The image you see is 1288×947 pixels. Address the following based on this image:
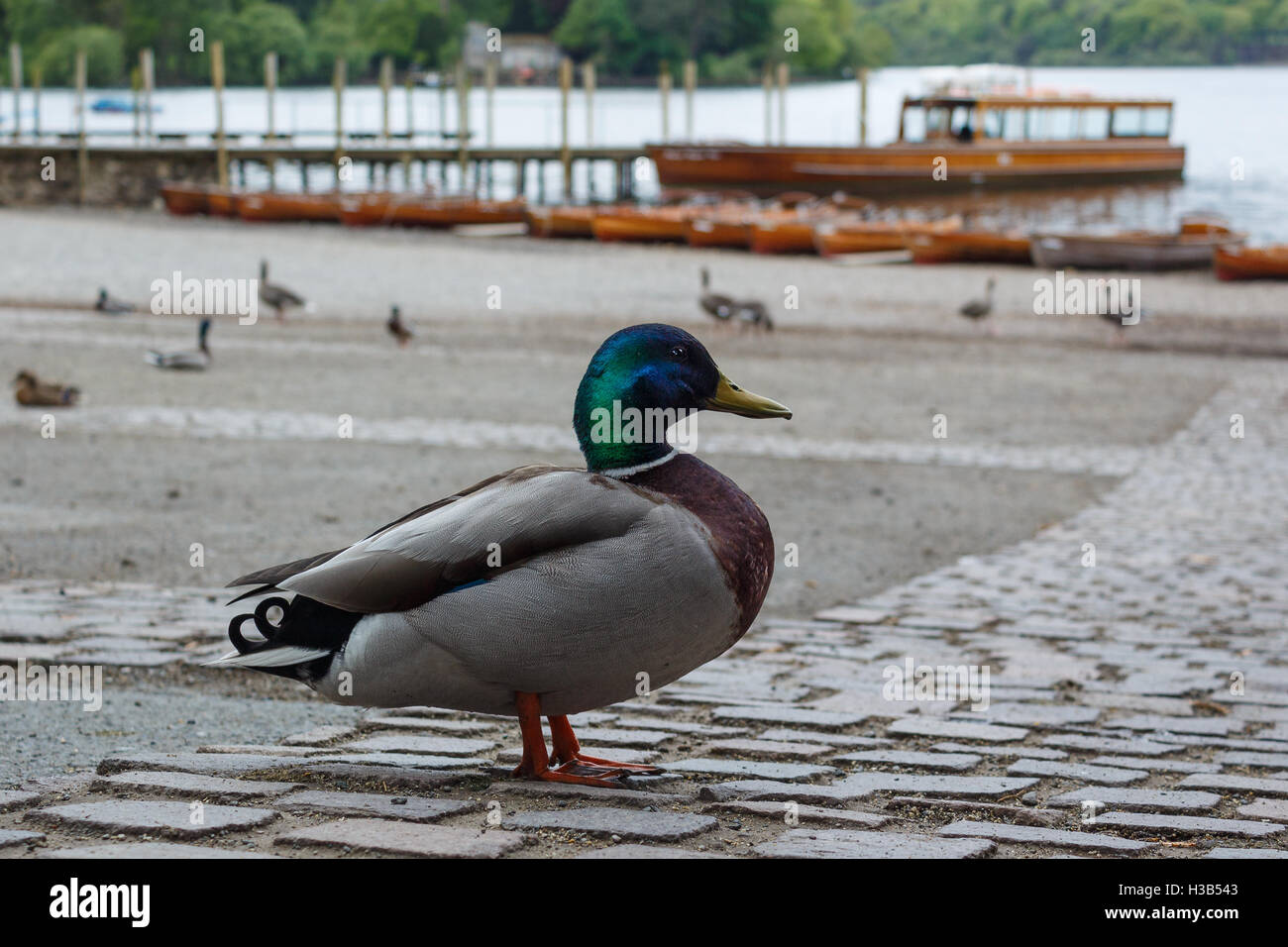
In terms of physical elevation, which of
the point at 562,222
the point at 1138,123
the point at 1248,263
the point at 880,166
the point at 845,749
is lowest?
Answer: the point at 845,749

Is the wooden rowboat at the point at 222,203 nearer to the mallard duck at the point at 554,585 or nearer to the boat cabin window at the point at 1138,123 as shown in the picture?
the boat cabin window at the point at 1138,123

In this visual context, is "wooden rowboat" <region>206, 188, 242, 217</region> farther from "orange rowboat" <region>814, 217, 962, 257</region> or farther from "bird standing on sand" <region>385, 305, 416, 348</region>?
"bird standing on sand" <region>385, 305, 416, 348</region>

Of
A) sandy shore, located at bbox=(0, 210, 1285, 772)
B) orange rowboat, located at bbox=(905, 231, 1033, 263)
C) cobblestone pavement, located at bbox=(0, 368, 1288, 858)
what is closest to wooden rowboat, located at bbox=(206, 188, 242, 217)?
sandy shore, located at bbox=(0, 210, 1285, 772)

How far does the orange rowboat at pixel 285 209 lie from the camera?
43281mm

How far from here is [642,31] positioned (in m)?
112

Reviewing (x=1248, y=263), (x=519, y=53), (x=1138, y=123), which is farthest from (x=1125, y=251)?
(x=519, y=53)

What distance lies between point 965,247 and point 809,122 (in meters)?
102

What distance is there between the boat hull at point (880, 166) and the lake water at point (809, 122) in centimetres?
116

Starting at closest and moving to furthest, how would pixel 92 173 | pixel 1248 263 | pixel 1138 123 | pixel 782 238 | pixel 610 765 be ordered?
pixel 610 765 < pixel 1248 263 < pixel 782 238 < pixel 92 173 < pixel 1138 123

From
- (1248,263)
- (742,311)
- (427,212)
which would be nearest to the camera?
(742,311)

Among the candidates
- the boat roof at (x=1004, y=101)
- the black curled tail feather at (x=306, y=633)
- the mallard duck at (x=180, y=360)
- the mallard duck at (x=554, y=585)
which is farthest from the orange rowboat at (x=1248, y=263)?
the black curled tail feather at (x=306, y=633)

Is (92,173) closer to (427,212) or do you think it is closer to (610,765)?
(427,212)

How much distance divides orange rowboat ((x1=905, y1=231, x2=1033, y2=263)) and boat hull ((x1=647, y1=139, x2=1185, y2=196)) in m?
14.3
